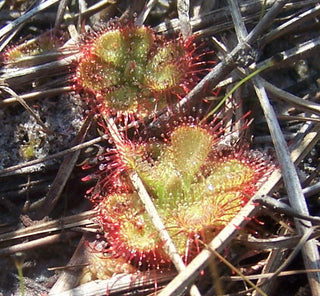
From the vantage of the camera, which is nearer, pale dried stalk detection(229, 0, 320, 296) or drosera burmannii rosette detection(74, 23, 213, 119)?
pale dried stalk detection(229, 0, 320, 296)

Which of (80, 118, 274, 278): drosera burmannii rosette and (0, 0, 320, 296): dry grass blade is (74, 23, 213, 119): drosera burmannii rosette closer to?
(0, 0, 320, 296): dry grass blade

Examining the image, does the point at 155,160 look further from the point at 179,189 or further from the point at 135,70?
the point at 135,70

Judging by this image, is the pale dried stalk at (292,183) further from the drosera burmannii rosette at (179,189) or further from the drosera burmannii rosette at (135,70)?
the drosera burmannii rosette at (135,70)

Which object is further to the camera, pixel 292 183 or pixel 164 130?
pixel 164 130

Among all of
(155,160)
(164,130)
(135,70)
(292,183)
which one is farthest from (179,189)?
(135,70)

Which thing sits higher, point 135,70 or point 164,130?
point 135,70

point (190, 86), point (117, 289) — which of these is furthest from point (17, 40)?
point (117, 289)

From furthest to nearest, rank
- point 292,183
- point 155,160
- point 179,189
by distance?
point 155,160 → point 179,189 → point 292,183

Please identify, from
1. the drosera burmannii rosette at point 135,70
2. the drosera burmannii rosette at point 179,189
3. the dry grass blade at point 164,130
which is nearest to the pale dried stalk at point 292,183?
the dry grass blade at point 164,130

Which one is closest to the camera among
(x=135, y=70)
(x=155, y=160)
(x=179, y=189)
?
(x=179, y=189)

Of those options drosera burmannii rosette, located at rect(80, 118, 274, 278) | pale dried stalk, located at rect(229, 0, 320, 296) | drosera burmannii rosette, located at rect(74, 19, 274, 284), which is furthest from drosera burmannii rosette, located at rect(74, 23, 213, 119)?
pale dried stalk, located at rect(229, 0, 320, 296)

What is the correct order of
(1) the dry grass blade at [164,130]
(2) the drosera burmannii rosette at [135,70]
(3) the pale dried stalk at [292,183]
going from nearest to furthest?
(3) the pale dried stalk at [292,183] → (1) the dry grass blade at [164,130] → (2) the drosera burmannii rosette at [135,70]
